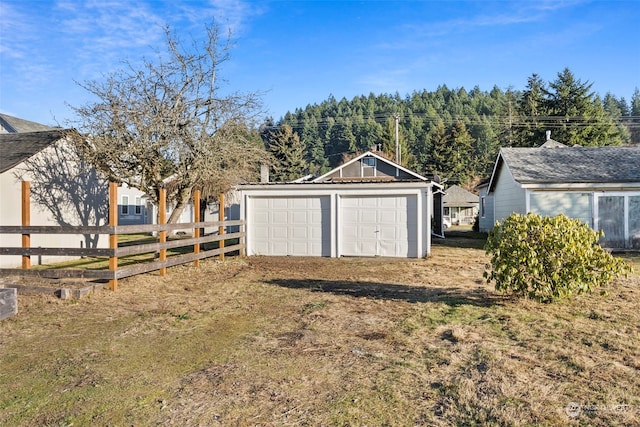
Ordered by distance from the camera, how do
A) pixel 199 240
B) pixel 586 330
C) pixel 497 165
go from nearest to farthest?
1. pixel 586 330
2. pixel 199 240
3. pixel 497 165

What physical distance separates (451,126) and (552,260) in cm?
6213

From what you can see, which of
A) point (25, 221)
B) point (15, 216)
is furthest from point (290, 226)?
point (15, 216)

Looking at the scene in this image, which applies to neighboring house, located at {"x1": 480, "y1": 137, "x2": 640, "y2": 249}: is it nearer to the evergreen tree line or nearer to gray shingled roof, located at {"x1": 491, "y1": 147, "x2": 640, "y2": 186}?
gray shingled roof, located at {"x1": 491, "y1": 147, "x2": 640, "y2": 186}

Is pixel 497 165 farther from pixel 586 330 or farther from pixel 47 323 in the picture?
pixel 47 323

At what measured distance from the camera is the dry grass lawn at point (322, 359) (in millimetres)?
3344

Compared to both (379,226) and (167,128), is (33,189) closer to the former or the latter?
(167,128)

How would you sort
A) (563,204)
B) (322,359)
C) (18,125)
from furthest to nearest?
1. (18,125)
2. (563,204)
3. (322,359)

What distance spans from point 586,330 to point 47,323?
7.40 metres

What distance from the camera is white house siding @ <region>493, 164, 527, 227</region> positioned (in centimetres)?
1692

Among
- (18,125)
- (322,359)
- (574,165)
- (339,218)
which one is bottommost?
(322,359)

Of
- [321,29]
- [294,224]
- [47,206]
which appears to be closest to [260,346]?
[294,224]

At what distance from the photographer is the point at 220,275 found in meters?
10.5

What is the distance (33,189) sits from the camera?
13055mm

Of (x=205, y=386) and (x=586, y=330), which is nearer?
(x=205, y=386)
